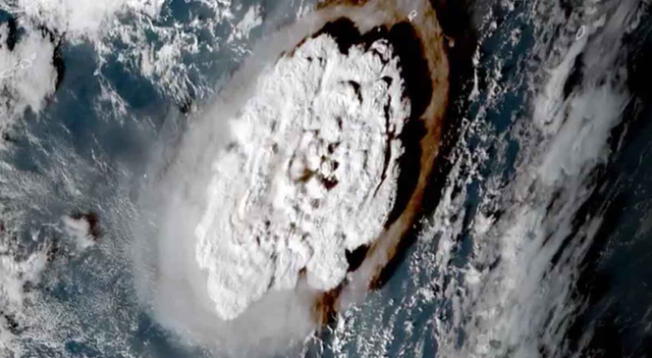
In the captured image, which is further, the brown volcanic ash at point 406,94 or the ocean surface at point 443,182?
the brown volcanic ash at point 406,94

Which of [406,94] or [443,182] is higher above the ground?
[406,94]

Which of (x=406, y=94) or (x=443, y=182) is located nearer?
(x=406, y=94)

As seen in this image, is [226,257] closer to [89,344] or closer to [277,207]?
[277,207]

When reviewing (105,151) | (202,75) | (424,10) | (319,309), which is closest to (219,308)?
(319,309)

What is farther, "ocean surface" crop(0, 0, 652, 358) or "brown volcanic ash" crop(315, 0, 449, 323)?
"brown volcanic ash" crop(315, 0, 449, 323)
